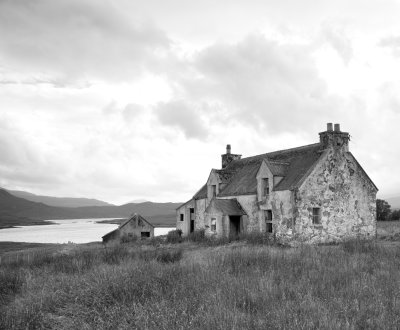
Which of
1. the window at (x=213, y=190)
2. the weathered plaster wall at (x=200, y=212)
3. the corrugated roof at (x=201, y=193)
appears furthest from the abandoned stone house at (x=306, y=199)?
the corrugated roof at (x=201, y=193)

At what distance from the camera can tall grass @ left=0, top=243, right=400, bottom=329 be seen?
6223mm

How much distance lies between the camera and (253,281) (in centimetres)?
866

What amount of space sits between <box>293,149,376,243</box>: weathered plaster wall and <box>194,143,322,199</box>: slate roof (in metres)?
0.88

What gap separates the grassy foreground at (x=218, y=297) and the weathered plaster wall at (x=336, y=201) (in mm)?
11220

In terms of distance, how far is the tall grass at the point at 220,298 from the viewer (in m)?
6.22

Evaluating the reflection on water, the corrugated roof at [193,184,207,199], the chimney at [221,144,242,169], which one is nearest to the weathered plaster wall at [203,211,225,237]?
the corrugated roof at [193,184,207,199]

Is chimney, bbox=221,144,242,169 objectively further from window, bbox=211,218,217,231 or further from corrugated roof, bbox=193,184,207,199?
window, bbox=211,218,217,231

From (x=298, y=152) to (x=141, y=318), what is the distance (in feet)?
73.2

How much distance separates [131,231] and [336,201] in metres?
15.8

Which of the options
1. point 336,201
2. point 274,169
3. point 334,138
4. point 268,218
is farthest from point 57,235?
point 334,138

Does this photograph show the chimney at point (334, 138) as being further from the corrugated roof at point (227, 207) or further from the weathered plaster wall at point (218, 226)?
the weathered plaster wall at point (218, 226)

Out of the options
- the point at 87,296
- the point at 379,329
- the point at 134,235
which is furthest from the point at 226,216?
the point at 379,329

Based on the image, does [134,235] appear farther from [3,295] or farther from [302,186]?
[3,295]

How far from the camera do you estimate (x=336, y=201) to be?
2409cm
